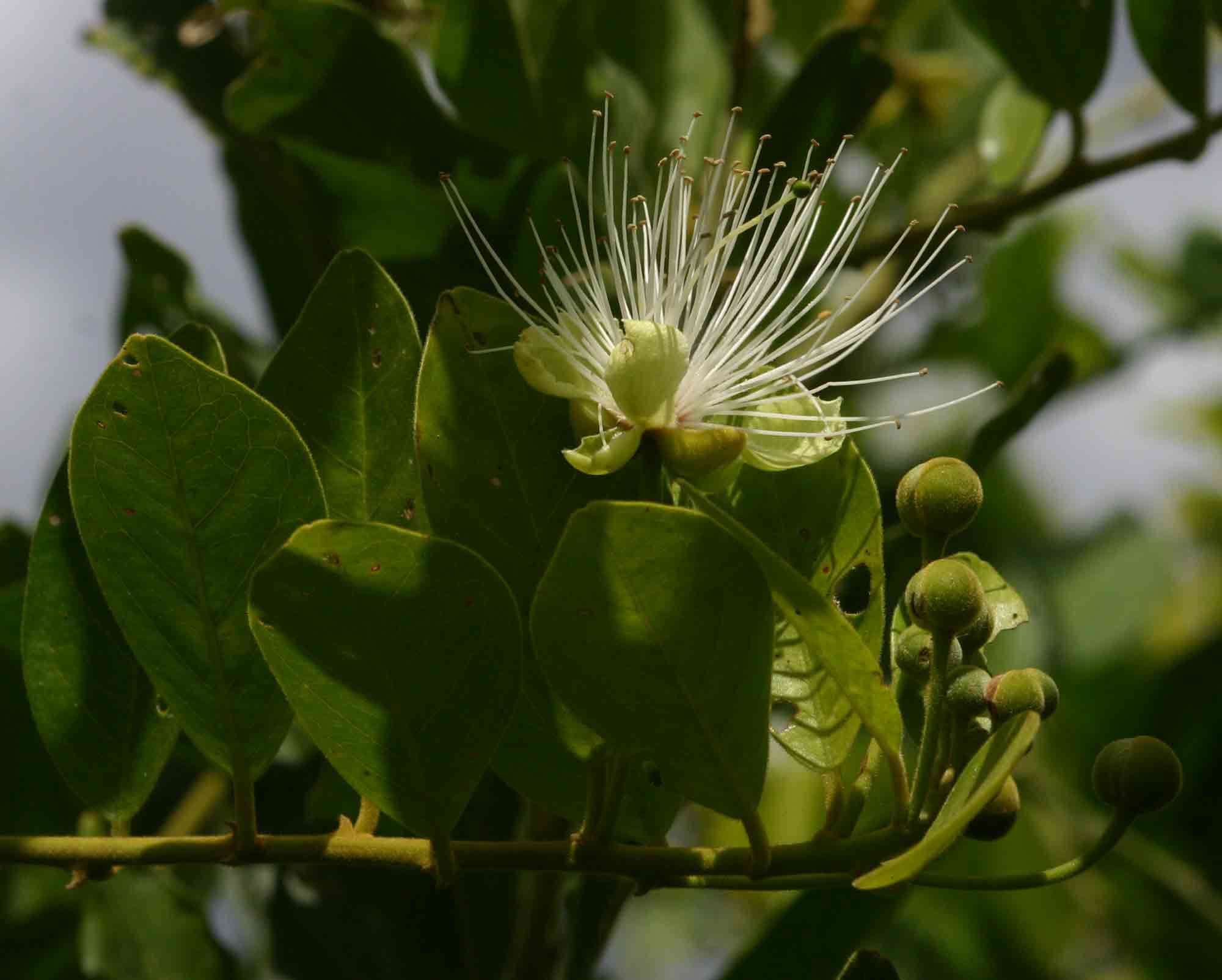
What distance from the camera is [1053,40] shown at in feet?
5.90

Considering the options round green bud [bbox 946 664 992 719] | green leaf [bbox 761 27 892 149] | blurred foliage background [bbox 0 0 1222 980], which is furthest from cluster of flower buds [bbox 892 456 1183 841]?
green leaf [bbox 761 27 892 149]

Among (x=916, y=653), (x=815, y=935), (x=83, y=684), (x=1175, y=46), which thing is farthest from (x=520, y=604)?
(x=1175, y=46)

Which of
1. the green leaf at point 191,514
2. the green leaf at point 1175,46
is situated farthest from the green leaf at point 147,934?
the green leaf at point 1175,46

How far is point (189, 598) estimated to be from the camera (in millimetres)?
1040

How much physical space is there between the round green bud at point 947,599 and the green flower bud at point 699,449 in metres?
0.19

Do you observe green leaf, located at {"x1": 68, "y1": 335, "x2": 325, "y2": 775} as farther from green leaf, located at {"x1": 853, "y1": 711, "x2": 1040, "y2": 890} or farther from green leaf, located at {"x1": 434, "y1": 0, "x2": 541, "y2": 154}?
green leaf, located at {"x1": 434, "y1": 0, "x2": 541, "y2": 154}

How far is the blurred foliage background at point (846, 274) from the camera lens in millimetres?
1578

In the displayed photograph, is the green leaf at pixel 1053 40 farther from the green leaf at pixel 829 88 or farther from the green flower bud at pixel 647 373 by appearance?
the green flower bud at pixel 647 373

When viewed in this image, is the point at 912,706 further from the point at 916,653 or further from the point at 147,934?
the point at 147,934

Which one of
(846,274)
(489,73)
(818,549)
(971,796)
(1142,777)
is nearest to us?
(971,796)

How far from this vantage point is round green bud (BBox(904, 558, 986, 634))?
0.98m

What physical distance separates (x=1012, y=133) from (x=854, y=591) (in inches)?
32.9

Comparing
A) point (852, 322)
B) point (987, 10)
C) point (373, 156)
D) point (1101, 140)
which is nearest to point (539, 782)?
point (373, 156)

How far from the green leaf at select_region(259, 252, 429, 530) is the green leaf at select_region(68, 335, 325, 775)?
10cm
